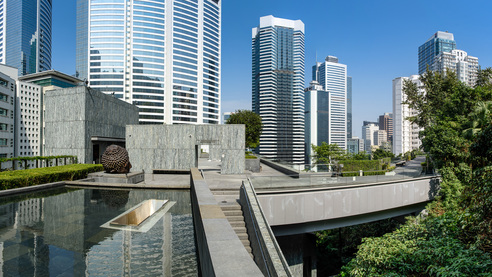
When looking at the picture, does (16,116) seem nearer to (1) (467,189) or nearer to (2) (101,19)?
(1) (467,189)

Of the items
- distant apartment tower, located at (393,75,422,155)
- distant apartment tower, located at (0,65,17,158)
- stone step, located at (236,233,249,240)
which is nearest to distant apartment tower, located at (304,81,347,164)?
distant apartment tower, located at (393,75,422,155)

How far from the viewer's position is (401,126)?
11212 centimetres

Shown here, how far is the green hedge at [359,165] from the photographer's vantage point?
17.8 meters

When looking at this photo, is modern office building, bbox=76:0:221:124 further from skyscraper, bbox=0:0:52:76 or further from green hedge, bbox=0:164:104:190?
green hedge, bbox=0:164:104:190

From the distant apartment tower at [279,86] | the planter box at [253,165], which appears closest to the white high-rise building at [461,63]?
the distant apartment tower at [279,86]

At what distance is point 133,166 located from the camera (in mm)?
21609

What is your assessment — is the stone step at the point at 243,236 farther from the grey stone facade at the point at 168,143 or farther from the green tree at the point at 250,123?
the green tree at the point at 250,123

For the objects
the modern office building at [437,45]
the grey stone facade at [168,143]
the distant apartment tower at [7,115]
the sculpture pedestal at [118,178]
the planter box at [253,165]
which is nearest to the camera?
the sculpture pedestal at [118,178]

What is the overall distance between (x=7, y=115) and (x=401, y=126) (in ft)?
420

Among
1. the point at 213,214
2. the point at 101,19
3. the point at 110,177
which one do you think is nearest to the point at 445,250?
the point at 213,214

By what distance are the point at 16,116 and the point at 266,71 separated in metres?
122

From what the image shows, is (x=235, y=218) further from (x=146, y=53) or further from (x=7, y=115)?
(x=146, y=53)

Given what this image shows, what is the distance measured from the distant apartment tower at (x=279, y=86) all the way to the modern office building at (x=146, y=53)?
5344 cm

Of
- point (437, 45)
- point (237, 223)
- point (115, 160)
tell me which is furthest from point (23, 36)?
point (437, 45)
